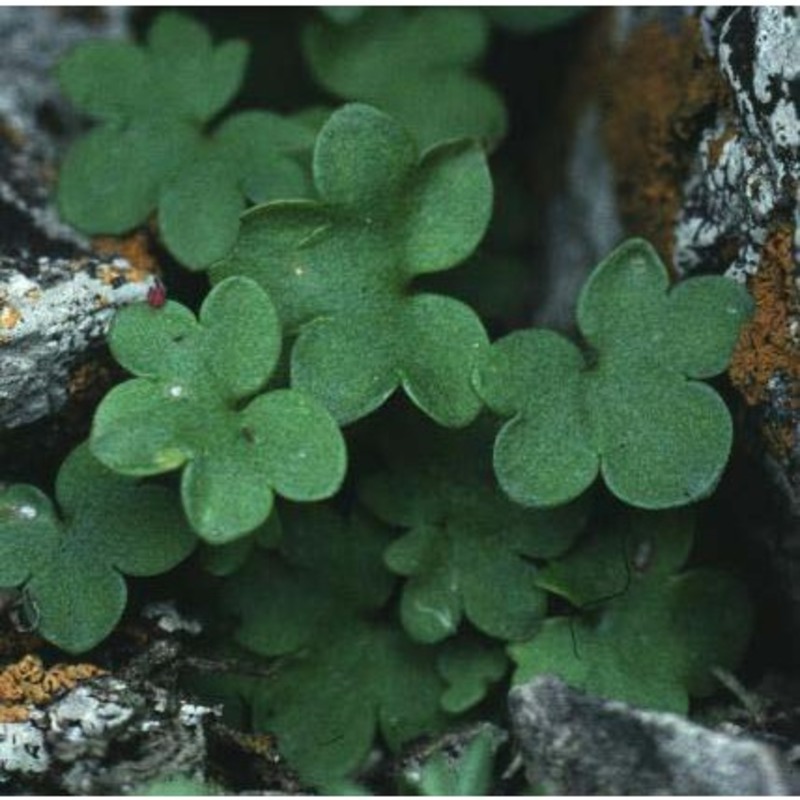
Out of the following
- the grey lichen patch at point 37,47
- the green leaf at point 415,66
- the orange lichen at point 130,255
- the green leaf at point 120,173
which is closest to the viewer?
the orange lichen at point 130,255

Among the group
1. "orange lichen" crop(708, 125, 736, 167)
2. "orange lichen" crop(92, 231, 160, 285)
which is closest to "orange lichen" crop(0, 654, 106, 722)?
"orange lichen" crop(92, 231, 160, 285)

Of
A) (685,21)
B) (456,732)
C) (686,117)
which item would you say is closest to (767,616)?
(456,732)

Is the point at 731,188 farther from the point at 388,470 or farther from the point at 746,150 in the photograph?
the point at 388,470

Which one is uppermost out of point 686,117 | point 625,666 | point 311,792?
point 686,117

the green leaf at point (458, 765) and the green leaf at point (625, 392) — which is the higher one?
the green leaf at point (625, 392)

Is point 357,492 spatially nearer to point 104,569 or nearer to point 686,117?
point 104,569

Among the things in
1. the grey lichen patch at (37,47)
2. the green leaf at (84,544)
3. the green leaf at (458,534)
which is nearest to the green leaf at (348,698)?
the green leaf at (458,534)

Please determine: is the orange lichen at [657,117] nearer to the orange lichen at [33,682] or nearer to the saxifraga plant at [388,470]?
the saxifraga plant at [388,470]
